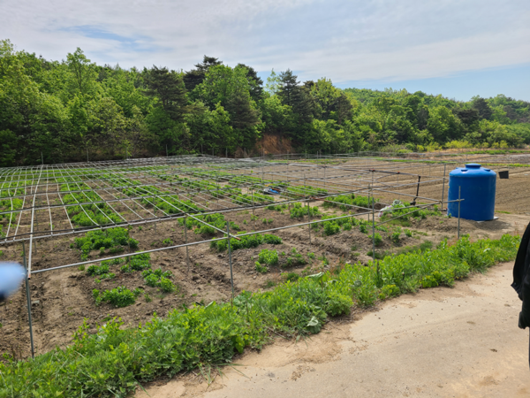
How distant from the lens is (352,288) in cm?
673

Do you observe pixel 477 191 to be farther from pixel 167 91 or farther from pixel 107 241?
pixel 167 91

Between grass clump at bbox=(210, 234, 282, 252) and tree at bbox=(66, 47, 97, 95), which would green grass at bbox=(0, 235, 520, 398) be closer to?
grass clump at bbox=(210, 234, 282, 252)

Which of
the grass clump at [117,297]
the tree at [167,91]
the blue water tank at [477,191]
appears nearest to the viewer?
the grass clump at [117,297]

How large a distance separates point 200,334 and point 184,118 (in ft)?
145

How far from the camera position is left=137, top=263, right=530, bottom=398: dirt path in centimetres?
413

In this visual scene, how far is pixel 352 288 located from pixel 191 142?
43.8 m

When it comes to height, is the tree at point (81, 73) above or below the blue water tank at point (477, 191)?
above

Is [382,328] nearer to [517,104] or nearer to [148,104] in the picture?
[148,104]

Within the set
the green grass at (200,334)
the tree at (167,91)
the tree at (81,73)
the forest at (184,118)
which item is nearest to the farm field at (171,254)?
the green grass at (200,334)

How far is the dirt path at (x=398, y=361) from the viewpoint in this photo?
413 cm

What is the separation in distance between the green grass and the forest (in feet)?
112

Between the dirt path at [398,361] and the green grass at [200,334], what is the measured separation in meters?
0.28

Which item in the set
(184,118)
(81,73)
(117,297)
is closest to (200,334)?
(117,297)

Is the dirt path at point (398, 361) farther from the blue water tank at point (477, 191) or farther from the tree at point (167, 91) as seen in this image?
the tree at point (167, 91)
